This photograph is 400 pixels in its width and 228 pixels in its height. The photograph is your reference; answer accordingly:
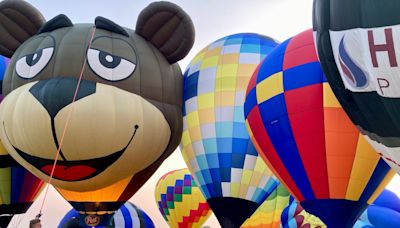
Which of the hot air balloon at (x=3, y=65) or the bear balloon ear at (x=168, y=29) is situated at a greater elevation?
the bear balloon ear at (x=168, y=29)

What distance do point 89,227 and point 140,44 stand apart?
303 cm

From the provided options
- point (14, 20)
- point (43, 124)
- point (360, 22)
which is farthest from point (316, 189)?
point (14, 20)

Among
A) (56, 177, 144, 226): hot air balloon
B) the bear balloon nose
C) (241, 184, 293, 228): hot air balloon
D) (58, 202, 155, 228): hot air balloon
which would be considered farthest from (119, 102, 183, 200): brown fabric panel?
(58, 202, 155, 228): hot air balloon

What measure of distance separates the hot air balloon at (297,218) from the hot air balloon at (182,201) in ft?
16.2

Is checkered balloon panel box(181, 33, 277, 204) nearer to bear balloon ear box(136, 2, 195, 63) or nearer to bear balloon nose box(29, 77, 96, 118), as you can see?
bear balloon ear box(136, 2, 195, 63)

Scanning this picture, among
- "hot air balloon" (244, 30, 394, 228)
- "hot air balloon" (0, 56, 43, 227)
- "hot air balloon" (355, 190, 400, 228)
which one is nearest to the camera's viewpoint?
"hot air balloon" (244, 30, 394, 228)

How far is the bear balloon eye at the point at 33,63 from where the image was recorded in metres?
7.06

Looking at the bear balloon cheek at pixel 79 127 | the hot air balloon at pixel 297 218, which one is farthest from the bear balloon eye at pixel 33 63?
the hot air balloon at pixel 297 218

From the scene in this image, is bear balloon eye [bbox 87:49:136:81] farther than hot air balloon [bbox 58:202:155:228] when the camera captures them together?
No

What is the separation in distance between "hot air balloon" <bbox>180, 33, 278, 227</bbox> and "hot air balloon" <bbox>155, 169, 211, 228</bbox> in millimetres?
6021

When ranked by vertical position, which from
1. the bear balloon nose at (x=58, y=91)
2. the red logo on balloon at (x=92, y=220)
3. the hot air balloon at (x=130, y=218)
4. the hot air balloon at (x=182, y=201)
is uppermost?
the bear balloon nose at (x=58, y=91)

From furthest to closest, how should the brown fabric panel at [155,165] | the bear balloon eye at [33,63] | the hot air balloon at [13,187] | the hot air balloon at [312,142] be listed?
the hot air balloon at [13,187] → the brown fabric panel at [155,165] → the bear balloon eye at [33,63] → the hot air balloon at [312,142]

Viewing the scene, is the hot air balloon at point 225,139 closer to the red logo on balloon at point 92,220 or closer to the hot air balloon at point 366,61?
the red logo on balloon at point 92,220

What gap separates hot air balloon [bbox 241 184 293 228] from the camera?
10.3m
